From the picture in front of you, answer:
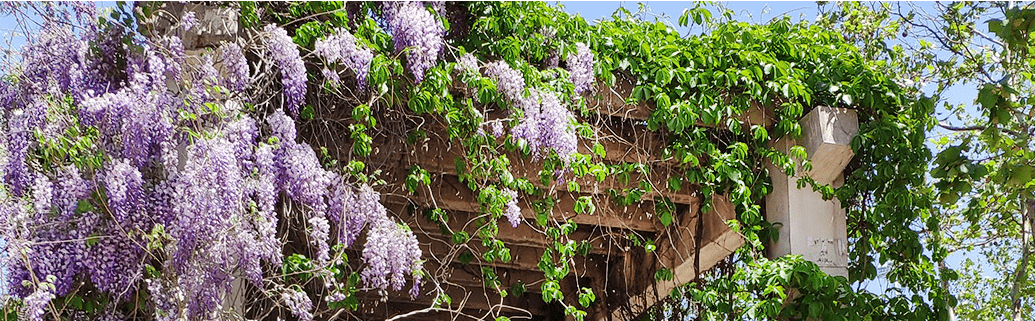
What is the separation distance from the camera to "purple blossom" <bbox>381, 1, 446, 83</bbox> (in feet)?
10.2

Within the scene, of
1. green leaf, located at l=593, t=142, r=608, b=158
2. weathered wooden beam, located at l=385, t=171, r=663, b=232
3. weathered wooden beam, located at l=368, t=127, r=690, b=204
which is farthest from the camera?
weathered wooden beam, located at l=385, t=171, r=663, b=232

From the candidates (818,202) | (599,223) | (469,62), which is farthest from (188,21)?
(818,202)

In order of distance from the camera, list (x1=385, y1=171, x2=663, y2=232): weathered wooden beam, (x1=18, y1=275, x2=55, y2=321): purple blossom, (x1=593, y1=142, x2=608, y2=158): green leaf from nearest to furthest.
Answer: (x1=18, y1=275, x2=55, y2=321): purple blossom → (x1=593, y1=142, x2=608, y2=158): green leaf → (x1=385, y1=171, x2=663, y2=232): weathered wooden beam

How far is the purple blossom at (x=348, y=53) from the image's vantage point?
3.04 m

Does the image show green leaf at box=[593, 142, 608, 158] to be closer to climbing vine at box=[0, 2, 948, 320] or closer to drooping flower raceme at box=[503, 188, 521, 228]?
climbing vine at box=[0, 2, 948, 320]

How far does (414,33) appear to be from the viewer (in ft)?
10.2

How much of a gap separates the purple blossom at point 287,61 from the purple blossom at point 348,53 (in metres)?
0.08

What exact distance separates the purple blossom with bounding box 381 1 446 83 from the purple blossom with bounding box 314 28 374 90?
0.41 feet

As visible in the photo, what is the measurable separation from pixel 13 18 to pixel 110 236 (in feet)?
2.93

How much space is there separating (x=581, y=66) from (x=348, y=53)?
831 millimetres

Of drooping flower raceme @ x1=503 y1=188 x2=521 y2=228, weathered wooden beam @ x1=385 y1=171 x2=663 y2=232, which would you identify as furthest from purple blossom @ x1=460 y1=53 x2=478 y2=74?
weathered wooden beam @ x1=385 y1=171 x2=663 y2=232

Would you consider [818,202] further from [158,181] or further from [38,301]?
[38,301]

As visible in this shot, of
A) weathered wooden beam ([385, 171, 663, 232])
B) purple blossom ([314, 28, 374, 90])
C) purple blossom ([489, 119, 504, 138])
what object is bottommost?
weathered wooden beam ([385, 171, 663, 232])

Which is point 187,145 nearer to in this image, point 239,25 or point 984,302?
point 239,25
